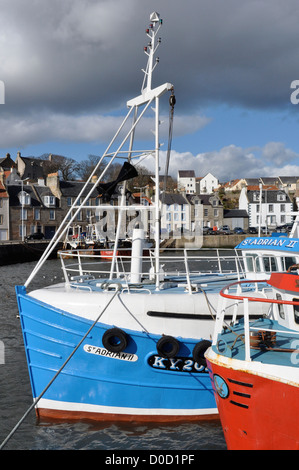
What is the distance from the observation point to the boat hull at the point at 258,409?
25.5 ft

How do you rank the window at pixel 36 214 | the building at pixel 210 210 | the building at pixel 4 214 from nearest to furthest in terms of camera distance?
1. the building at pixel 4 214
2. the window at pixel 36 214
3. the building at pixel 210 210

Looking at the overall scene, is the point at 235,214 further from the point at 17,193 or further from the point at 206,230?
the point at 17,193

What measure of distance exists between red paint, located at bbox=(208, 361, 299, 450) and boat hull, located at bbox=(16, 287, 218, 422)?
86.7 inches

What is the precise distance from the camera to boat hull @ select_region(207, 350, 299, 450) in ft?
25.5

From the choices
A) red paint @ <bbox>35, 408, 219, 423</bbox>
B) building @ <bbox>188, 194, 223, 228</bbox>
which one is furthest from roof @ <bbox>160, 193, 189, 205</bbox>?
red paint @ <bbox>35, 408, 219, 423</bbox>

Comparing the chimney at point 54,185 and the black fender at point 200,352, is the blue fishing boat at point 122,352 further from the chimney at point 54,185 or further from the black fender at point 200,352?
the chimney at point 54,185

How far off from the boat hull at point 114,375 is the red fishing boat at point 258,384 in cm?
180

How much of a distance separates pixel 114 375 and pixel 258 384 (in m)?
3.65

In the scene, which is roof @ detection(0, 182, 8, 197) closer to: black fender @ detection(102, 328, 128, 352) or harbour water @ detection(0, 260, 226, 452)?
harbour water @ detection(0, 260, 226, 452)

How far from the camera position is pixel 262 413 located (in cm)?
793

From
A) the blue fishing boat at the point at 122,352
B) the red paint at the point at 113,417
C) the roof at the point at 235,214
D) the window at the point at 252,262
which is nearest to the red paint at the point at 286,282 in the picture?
the blue fishing boat at the point at 122,352
